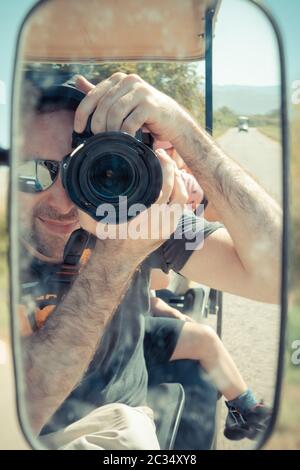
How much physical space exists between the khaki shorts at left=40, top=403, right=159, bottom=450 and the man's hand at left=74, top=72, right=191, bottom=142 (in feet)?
1.89

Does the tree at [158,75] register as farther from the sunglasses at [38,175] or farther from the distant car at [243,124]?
the sunglasses at [38,175]

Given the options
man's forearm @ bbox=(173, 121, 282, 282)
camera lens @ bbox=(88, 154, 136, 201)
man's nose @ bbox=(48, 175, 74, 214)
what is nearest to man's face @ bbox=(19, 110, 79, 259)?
man's nose @ bbox=(48, 175, 74, 214)

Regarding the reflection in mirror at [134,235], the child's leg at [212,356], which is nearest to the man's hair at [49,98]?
the reflection in mirror at [134,235]

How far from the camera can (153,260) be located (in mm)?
1374

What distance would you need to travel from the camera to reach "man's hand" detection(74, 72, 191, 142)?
3.80 ft

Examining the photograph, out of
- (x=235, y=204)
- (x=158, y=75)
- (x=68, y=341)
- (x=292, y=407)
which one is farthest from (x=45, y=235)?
(x=292, y=407)

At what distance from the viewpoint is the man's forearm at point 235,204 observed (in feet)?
4.19

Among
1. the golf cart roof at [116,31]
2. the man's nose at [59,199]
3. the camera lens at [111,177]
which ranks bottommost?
the man's nose at [59,199]

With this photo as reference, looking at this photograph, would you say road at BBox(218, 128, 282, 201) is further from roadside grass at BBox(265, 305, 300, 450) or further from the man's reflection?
roadside grass at BBox(265, 305, 300, 450)

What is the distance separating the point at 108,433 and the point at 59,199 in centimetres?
48

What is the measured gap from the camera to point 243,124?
4.35 feet

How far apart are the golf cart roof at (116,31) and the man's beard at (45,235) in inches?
14.6

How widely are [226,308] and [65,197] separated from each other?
69 centimetres

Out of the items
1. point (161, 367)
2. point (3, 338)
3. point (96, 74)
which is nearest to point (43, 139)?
point (96, 74)
